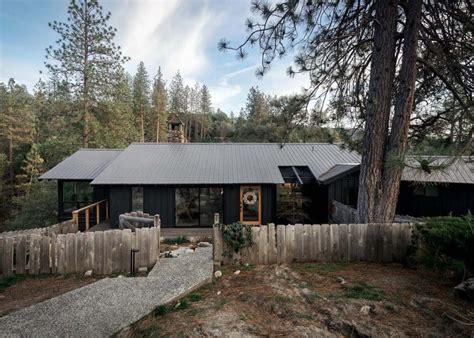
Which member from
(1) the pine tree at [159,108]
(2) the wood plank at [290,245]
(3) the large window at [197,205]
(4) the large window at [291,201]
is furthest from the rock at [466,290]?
(1) the pine tree at [159,108]

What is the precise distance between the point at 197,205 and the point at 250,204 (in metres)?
2.40

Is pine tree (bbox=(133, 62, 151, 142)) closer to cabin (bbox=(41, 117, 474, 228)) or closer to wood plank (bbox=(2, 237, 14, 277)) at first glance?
cabin (bbox=(41, 117, 474, 228))

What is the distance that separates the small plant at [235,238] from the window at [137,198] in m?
6.31

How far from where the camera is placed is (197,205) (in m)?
11.5

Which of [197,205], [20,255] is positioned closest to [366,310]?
[20,255]

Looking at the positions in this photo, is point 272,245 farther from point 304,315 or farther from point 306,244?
point 304,315

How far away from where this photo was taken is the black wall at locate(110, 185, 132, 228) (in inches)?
433

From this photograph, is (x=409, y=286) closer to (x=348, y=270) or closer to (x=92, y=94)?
(x=348, y=270)

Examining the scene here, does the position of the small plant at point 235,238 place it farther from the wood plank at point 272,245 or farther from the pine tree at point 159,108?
the pine tree at point 159,108

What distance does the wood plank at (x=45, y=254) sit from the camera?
6.32 m

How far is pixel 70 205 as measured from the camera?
1288 centimetres

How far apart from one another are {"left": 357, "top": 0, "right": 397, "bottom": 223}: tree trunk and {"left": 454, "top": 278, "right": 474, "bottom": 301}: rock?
91.3 inches

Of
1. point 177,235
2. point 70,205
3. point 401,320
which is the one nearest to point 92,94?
point 70,205

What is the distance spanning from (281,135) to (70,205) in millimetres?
11633
